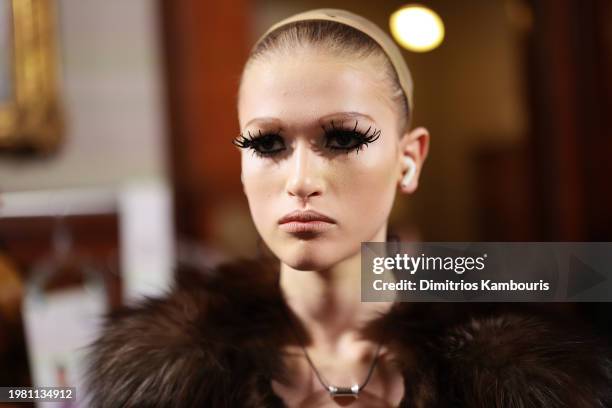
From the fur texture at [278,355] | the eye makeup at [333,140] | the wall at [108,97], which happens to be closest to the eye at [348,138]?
the eye makeup at [333,140]

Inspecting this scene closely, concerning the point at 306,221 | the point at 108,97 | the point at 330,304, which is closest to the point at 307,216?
the point at 306,221

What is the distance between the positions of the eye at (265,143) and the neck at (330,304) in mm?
109

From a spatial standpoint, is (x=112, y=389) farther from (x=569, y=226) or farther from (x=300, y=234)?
(x=569, y=226)

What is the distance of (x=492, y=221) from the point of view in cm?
62

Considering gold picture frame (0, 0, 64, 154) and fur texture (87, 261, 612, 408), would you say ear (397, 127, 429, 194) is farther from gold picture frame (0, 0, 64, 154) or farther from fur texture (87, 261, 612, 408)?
gold picture frame (0, 0, 64, 154)

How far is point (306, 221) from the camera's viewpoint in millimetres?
440

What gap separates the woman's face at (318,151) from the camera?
1.41 feet

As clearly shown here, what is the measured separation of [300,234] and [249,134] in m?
0.09

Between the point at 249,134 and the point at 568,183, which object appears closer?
the point at 249,134

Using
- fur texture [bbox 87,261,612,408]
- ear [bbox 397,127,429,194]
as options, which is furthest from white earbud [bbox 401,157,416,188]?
fur texture [bbox 87,261,612,408]

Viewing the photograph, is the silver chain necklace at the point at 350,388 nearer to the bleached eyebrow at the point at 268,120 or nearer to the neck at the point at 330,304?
the neck at the point at 330,304

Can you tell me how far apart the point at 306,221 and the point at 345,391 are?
0.16 metres

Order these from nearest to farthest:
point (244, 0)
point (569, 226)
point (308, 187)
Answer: point (308, 187)
point (569, 226)
point (244, 0)

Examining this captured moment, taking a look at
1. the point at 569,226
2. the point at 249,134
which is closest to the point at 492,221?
the point at 569,226
